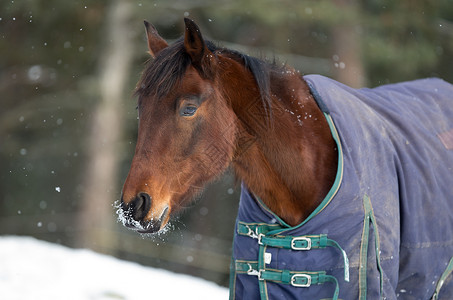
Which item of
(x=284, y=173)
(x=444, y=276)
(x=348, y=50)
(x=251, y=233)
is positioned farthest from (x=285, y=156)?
(x=348, y=50)

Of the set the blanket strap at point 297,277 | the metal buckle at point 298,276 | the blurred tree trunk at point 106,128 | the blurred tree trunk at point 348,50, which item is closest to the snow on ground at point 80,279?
the blanket strap at point 297,277

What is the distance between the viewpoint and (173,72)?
2377 mm

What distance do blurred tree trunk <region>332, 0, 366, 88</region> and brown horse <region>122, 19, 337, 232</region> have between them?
6184 millimetres

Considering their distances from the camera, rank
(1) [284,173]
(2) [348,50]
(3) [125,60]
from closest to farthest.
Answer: (1) [284,173] < (2) [348,50] < (3) [125,60]

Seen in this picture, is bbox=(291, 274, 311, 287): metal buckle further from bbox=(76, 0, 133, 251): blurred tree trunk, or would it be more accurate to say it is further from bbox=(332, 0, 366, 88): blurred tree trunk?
bbox=(76, 0, 133, 251): blurred tree trunk

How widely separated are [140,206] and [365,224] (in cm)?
103

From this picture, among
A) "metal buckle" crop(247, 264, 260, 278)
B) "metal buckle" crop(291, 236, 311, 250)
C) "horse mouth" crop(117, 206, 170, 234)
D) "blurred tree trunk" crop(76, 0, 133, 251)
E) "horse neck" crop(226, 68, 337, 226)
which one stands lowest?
"blurred tree trunk" crop(76, 0, 133, 251)

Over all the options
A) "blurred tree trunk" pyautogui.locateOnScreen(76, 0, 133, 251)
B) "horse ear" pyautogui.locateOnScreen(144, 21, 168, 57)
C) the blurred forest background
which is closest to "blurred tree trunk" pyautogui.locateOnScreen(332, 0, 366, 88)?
the blurred forest background

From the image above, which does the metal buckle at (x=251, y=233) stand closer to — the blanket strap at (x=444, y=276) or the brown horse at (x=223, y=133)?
the brown horse at (x=223, y=133)

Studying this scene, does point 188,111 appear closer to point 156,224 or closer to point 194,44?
point 194,44

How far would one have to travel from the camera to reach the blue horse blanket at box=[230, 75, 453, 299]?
2.39 metres

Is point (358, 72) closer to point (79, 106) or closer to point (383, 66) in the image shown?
point (383, 66)

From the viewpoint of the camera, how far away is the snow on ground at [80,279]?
4.36 meters

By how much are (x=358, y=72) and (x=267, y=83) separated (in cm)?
654
